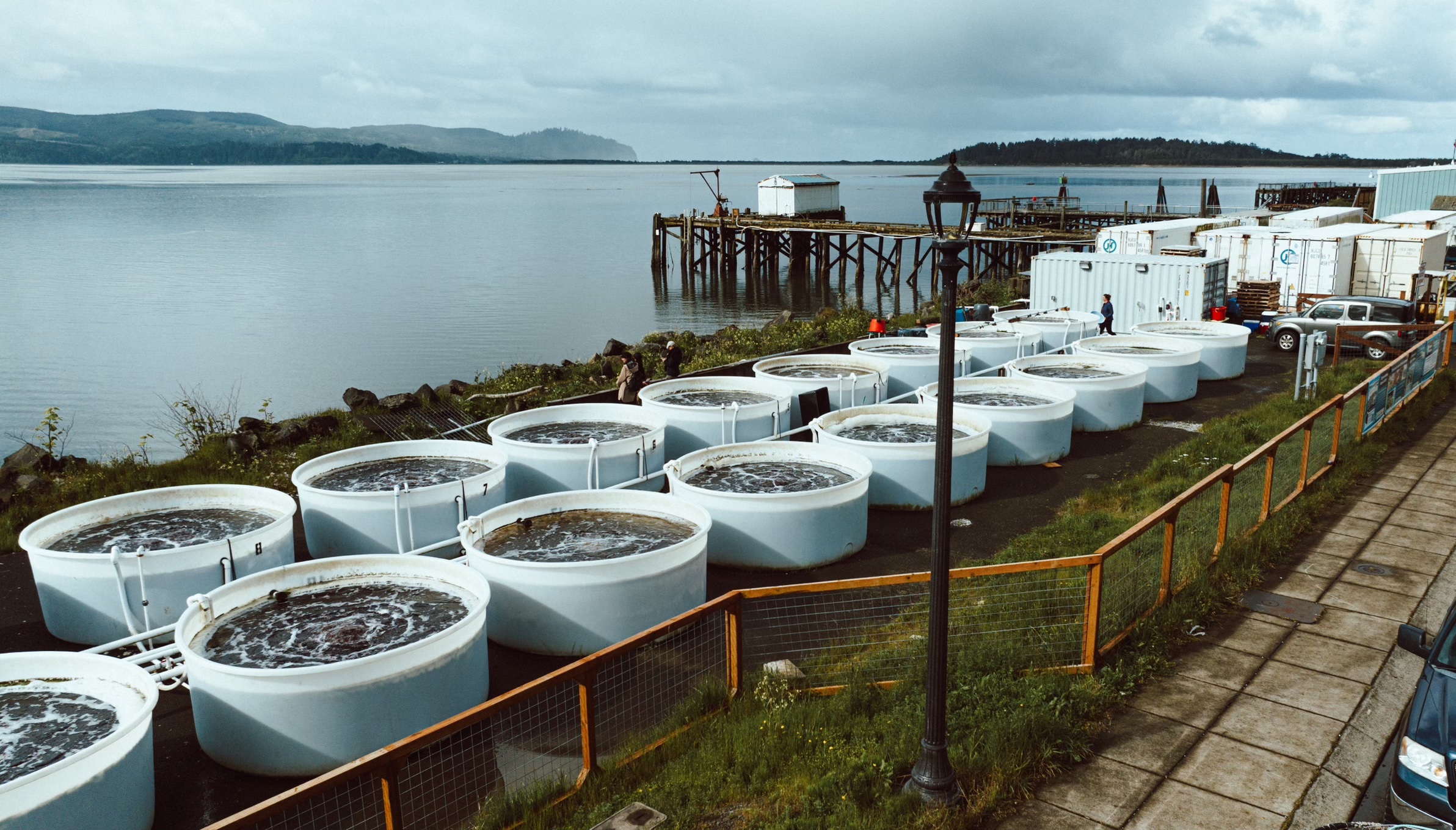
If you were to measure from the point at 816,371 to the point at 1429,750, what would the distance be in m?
16.8

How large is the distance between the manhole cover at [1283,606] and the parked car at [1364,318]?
16662mm

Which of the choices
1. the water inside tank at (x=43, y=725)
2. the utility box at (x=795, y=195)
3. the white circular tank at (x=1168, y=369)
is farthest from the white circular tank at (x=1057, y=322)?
the utility box at (x=795, y=195)

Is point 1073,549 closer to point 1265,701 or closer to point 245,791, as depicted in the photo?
point 1265,701

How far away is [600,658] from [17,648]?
8.78 m

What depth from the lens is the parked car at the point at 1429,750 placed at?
6457mm

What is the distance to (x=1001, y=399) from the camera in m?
20.1

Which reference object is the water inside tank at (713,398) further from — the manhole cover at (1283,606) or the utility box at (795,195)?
the utility box at (795,195)

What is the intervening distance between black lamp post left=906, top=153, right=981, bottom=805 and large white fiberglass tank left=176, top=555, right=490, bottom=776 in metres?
4.41

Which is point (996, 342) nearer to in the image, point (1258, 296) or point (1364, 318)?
point (1364, 318)

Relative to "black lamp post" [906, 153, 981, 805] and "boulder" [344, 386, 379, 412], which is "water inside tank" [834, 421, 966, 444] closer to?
"black lamp post" [906, 153, 981, 805]

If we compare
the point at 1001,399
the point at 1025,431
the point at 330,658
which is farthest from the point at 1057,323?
the point at 330,658

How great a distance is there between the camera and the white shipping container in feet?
105

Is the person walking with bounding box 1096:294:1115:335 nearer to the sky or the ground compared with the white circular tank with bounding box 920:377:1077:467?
nearer to the sky

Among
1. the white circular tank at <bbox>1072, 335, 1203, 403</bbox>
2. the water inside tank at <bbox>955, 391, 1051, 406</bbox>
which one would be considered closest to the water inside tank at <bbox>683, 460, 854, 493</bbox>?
the water inside tank at <bbox>955, 391, 1051, 406</bbox>
